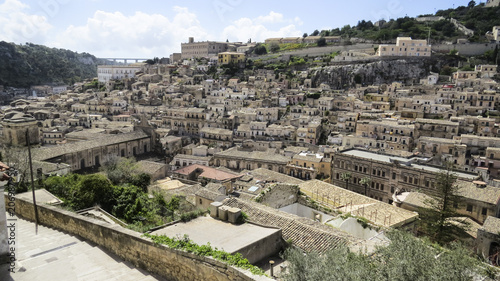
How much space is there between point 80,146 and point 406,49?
2846 inches

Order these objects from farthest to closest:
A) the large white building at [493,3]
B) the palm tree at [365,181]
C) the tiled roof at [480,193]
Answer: the large white building at [493,3] → the palm tree at [365,181] → the tiled roof at [480,193]

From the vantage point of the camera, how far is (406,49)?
266 ft

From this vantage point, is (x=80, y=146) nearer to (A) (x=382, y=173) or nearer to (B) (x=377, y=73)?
(A) (x=382, y=173)

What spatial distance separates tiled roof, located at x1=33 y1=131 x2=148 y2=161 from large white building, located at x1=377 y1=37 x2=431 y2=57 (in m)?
61.2

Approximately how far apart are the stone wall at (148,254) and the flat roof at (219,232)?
71 cm

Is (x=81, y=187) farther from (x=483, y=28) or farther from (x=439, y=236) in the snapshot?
(x=483, y=28)

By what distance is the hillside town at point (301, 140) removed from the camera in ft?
56.4

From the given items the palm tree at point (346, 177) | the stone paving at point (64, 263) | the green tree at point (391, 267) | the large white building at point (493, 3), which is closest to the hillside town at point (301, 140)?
the palm tree at point (346, 177)

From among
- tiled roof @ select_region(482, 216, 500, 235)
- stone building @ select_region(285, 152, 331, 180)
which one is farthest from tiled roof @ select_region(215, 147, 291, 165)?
tiled roof @ select_region(482, 216, 500, 235)

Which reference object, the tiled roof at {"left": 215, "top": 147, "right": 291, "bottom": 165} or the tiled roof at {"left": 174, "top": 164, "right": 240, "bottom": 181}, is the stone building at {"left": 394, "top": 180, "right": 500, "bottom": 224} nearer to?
the tiled roof at {"left": 174, "top": 164, "right": 240, "bottom": 181}

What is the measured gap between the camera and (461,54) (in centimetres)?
8112

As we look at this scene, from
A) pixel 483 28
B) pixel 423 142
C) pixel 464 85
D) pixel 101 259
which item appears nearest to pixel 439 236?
pixel 101 259

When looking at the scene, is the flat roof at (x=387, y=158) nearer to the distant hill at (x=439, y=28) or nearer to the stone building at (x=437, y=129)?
the stone building at (x=437, y=129)

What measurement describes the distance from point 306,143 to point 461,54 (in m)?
55.0
